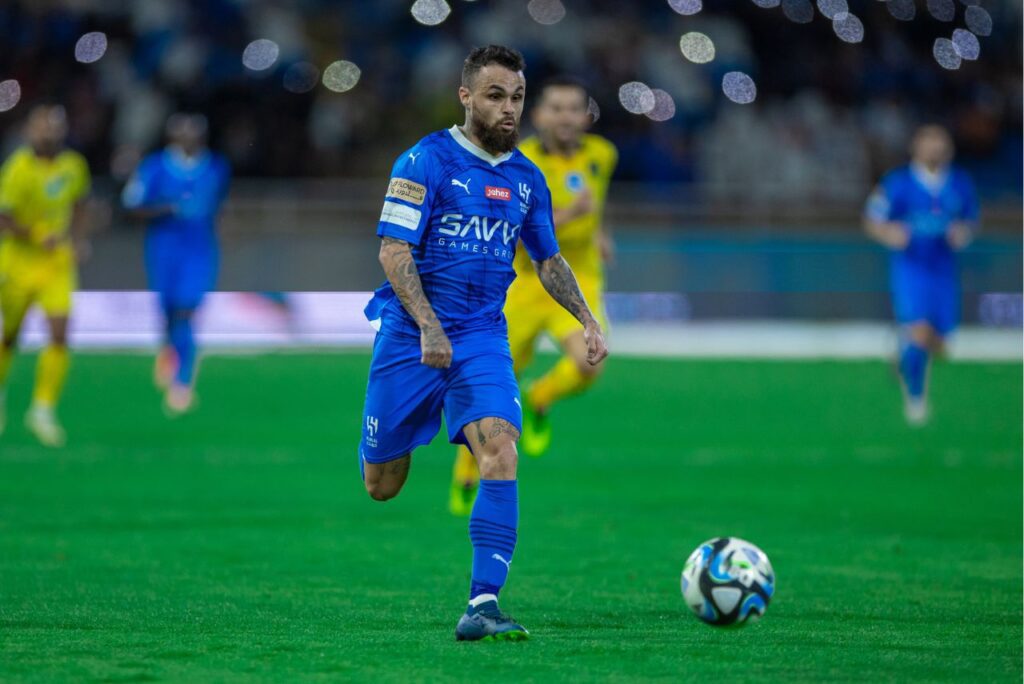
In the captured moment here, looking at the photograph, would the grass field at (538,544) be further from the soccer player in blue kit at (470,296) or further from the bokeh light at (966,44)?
the bokeh light at (966,44)

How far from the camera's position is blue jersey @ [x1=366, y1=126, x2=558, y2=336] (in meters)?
6.39

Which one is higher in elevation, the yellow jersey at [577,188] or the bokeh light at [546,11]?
the bokeh light at [546,11]

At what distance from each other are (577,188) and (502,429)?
453 cm

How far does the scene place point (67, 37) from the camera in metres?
26.2

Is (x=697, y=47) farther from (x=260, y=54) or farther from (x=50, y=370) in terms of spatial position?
(x=50, y=370)

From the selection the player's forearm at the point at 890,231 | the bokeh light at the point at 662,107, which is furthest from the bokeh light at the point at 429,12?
the player's forearm at the point at 890,231

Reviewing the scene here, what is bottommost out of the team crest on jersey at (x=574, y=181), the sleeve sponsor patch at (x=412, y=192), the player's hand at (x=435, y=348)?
the player's hand at (x=435, y=348)

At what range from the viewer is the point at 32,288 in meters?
14.3

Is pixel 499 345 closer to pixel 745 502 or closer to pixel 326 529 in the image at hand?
pixel 326 529

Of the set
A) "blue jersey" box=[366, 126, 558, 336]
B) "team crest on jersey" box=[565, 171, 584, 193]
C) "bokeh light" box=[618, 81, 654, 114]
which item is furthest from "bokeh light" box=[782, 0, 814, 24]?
"blue jersey" box=[366, 126, 558, 336]

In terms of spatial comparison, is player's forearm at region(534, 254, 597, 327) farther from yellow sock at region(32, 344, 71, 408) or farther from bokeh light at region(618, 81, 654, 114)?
bokeh light at region(618, 81, 654, 114)

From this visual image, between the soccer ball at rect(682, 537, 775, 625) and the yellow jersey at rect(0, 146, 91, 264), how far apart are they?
964cm

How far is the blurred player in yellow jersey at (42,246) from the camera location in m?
14.1

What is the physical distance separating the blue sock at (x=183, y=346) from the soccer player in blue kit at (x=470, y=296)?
10323 mm
